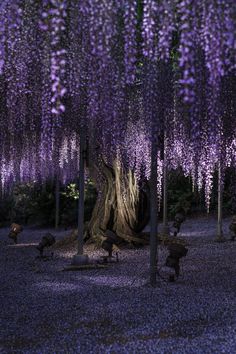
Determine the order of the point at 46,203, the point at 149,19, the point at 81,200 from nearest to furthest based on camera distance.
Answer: the point at 149,19 < the point at 81,200 < the point at 46,203

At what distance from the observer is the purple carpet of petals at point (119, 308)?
4.32m

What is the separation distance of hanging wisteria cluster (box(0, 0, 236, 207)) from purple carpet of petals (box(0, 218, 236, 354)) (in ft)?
6.33

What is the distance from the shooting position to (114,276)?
8.20 meters

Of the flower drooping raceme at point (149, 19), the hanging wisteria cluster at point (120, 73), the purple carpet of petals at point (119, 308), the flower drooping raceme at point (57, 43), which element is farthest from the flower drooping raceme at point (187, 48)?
the purple carpet of petals at point (119, 308)

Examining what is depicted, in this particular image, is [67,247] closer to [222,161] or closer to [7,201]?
[222,161]

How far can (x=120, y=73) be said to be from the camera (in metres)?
4.49

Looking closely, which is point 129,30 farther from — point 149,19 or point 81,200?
point 81,200

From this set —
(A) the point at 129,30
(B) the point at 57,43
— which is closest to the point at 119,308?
(A) the point at 129,30

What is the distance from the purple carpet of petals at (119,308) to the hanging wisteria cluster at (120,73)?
6.33 feet

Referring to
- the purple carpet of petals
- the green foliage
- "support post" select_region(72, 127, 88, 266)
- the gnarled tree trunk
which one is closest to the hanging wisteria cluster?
"support post" select_region(72, 127, 88, 266)

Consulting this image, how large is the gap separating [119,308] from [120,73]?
271 centimetres

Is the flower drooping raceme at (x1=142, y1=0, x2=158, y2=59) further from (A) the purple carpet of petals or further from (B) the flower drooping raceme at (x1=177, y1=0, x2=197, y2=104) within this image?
(A) the purple carpet of petals

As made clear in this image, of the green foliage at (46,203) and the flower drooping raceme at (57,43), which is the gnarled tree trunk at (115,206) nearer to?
the green foliage at (46,203)

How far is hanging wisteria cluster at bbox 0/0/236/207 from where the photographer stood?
3064 mm
